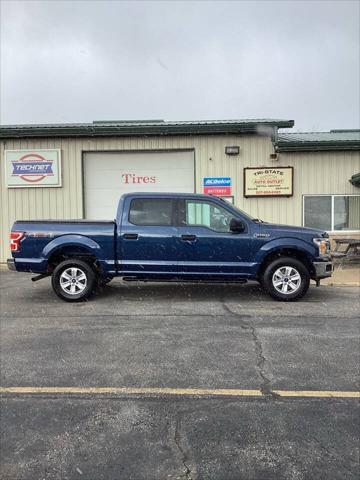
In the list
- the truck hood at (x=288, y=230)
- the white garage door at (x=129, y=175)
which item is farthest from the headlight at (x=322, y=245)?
the white garage door at (x=129, y=175)

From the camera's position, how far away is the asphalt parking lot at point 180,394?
9.32 feet

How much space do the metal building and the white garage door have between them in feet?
0.11

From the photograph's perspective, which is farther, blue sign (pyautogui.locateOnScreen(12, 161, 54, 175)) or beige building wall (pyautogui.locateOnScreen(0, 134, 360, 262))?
blue sign (pyautogui.locateOnScreen(12, 161, 54, 175))

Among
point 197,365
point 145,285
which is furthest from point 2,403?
point 145,285

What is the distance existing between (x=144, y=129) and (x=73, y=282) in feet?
23.5

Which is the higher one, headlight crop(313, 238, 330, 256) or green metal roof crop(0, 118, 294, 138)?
green metal roof crop(0, 118, 294, 138)

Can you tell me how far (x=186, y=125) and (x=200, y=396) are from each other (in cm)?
1102

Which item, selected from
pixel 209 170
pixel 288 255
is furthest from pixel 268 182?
pixel 288 255

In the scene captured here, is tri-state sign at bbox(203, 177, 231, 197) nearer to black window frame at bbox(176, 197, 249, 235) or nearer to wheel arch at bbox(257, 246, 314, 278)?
black window frame at bbox(176, 197, 249, 235)

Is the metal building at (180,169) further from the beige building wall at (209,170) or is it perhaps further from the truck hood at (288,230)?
the truck hood at (288,230)

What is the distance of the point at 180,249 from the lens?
7926 millimetres

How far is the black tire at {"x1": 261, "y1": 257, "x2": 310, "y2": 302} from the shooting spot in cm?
791

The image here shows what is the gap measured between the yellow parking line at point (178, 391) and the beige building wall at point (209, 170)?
10544 mm

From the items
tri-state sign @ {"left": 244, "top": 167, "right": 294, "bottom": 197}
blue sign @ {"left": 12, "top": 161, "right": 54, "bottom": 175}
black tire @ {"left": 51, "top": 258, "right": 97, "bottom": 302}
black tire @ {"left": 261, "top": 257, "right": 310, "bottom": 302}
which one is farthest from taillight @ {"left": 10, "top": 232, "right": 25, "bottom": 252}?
tri-state sign @ {"left": 244, "top": 167, "right": 294, "bottom": 197}
